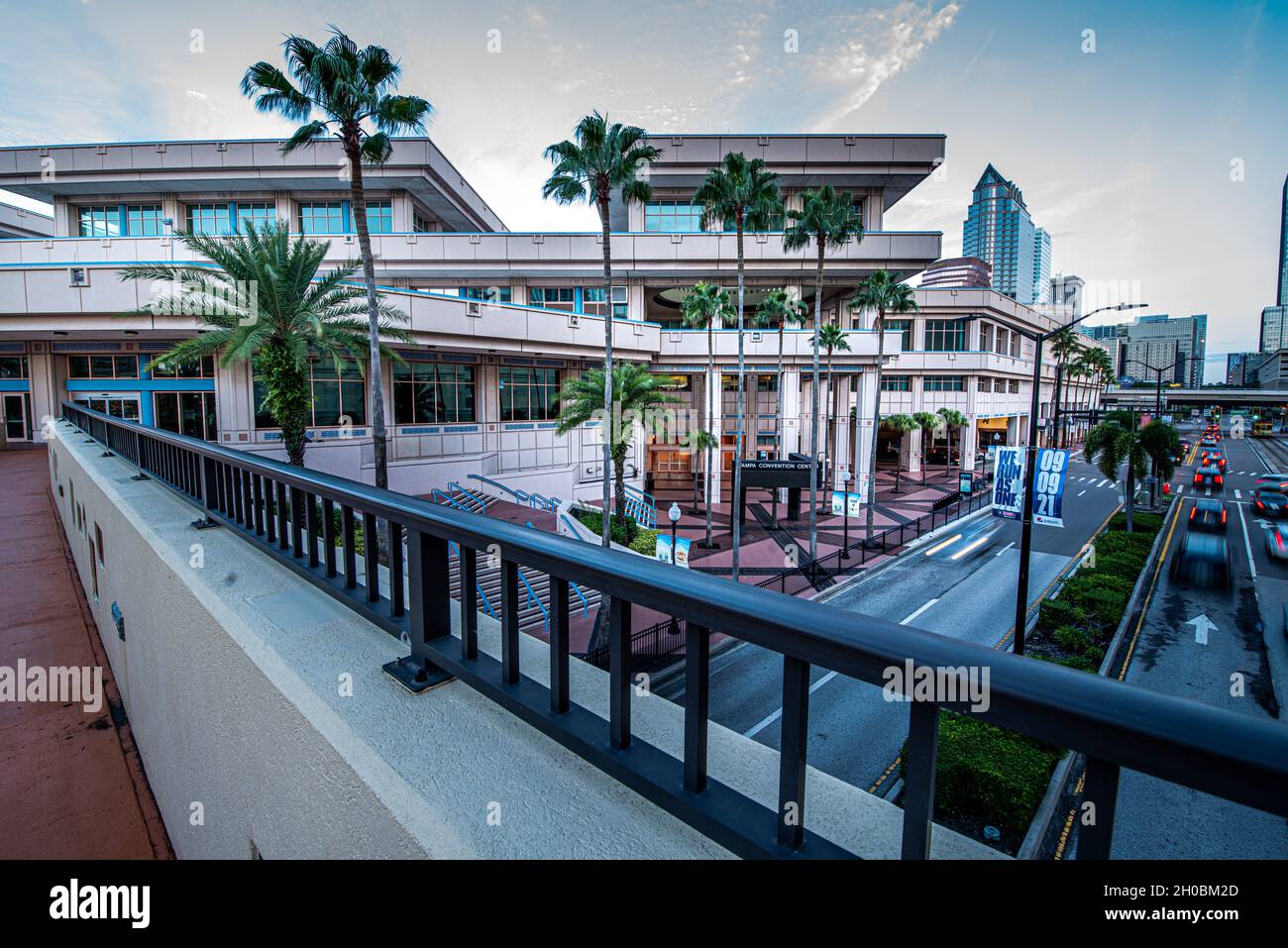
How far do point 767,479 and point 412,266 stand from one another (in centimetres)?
2307

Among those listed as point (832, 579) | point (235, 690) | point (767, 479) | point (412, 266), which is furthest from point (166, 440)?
point (412, 266)

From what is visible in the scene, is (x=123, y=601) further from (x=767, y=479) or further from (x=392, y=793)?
(x=767, y=479)

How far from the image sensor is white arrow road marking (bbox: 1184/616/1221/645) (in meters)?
16.6

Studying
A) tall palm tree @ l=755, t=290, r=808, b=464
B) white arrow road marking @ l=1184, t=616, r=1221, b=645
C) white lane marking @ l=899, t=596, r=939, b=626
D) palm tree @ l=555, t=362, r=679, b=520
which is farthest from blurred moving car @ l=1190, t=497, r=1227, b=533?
palm tree @ l=555, t=362, r=679, b=520

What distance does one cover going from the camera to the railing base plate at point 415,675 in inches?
101

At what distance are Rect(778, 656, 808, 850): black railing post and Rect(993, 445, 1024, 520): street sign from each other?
19738 millimetres

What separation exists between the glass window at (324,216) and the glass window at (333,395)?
16959 millimetres

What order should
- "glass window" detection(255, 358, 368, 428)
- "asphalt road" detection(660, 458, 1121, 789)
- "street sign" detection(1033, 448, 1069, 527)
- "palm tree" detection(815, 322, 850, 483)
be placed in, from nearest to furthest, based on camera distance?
"asphalt road" detection(660, 458, 1121, 789) < "street sign" detection(1033, 448, 1069, 527) < "glass window" detection(255, 358, 368, 428) < "palm tree" detection(815, 322, 850, 483)

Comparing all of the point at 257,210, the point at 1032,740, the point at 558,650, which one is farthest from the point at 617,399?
the point at 257,210

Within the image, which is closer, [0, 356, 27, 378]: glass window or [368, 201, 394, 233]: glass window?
[0, 356, 27, 378]: glass window

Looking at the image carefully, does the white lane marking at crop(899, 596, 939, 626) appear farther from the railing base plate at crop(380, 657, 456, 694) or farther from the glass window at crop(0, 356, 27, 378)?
the glass window at crop(0, 356, 27, 378)

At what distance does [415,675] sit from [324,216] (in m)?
40.2

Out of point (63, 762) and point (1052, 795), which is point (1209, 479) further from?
point (63, 762)
